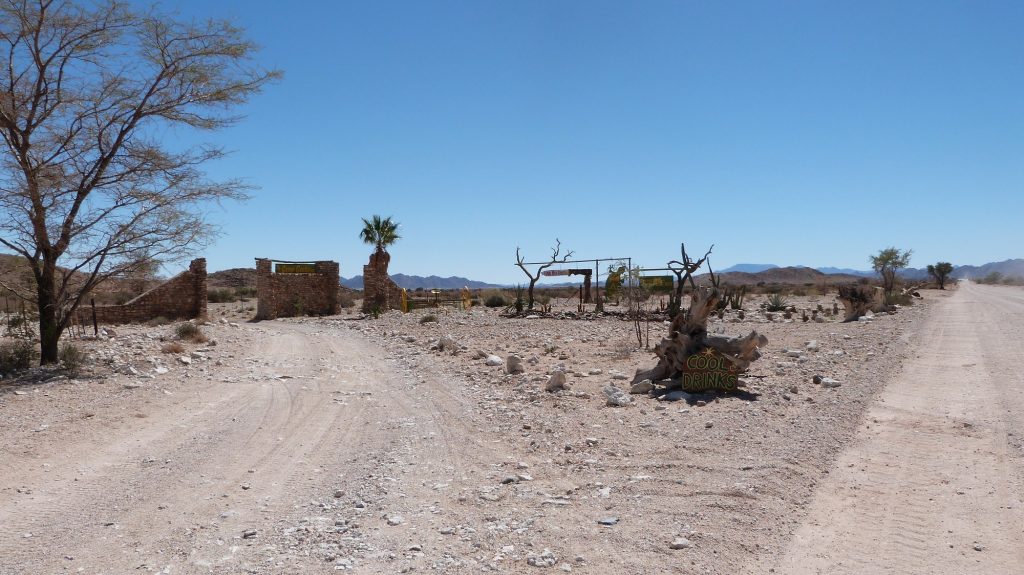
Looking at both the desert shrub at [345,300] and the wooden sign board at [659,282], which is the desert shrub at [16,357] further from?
the desert shrub at [345,300]

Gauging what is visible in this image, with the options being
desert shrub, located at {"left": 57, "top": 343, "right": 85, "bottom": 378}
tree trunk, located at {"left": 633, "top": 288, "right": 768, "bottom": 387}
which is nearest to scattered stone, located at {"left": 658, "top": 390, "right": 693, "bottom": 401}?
tree trunk, located at {"left": 633, "top": 288, "right": 768, "bottom": 387}

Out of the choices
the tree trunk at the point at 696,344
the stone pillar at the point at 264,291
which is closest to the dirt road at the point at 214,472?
the tree trunk at the point at 696,344

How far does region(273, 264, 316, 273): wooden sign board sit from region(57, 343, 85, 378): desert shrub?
21024 millimetres

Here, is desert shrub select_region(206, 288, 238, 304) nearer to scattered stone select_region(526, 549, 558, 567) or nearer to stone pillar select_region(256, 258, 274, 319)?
stone pillar select_region(256, 258, 274, 319)

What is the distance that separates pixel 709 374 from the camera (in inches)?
417

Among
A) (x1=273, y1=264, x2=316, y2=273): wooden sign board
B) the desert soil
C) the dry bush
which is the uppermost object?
(x1=273, y1=264, x2=316, y2=273): wooden sign board

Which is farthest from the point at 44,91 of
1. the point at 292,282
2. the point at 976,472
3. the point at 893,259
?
the point at 893,259

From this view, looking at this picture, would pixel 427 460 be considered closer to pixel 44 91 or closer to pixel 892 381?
pixel 892 381

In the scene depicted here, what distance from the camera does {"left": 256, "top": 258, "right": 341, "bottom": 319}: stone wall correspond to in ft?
109

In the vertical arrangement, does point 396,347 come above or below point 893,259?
below

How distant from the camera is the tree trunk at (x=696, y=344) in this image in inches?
436

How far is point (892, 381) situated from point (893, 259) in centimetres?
7397

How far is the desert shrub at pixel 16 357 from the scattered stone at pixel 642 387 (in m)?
11.3

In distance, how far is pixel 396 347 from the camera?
19672mm
